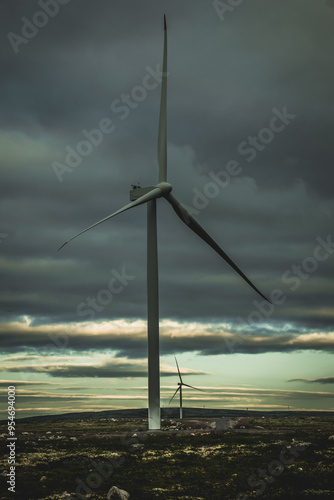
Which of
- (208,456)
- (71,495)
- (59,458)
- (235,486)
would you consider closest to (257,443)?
(208,456)

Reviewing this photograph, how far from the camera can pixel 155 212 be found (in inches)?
2346

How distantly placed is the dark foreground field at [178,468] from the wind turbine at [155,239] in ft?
16.1

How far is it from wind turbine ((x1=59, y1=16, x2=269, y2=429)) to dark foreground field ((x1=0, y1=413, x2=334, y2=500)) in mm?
4900

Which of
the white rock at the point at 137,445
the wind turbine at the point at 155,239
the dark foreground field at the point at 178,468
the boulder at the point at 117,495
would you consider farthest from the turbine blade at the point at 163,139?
the boulder at the point at 117,495

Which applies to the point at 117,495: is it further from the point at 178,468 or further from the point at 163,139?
the point at 163,139

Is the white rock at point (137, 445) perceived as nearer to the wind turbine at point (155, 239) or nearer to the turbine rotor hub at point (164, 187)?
the wind turbine at point (155, 239)

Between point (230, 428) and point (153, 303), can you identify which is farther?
point (230, 428)

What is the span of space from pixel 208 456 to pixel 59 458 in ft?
42.4

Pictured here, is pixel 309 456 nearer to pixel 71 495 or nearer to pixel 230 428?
pixel 71 495

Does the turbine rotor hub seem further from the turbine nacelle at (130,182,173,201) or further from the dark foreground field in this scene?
the dark foreground field

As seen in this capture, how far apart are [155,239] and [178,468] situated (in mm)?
28373

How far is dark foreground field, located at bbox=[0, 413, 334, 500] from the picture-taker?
30.7 meters

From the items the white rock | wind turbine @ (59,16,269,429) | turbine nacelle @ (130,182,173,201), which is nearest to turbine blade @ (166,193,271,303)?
wind turbine @ (59,16,269,429)

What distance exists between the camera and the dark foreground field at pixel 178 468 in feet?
101
